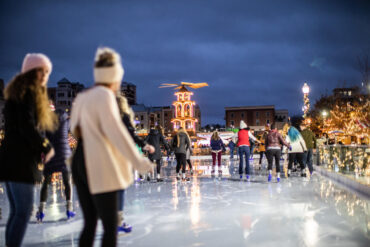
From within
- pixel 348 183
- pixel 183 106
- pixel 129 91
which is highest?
pixel 129 91

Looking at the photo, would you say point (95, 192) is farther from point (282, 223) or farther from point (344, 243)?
point (282, 223)

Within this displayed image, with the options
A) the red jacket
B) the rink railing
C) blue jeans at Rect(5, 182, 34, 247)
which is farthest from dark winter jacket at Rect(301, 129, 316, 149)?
blue jeans at Rect(5, 182, 34, 247)

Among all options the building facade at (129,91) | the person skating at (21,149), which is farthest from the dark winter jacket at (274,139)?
the building facade at (129,91)

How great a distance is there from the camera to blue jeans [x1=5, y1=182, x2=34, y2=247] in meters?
3.03

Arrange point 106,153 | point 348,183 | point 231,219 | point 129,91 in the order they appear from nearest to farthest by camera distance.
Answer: point 106,153 < point 231,219 < point 348,183 < point 129,91

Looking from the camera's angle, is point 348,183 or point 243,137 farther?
point 243,137

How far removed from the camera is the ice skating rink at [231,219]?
443 centimetres

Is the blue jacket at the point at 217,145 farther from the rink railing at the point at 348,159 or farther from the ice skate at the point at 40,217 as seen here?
the ice skate at the point at 40,217

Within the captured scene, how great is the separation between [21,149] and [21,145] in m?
0.03

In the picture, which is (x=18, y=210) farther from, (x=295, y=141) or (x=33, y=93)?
(x=295, y=141)

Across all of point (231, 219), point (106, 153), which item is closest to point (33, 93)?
point (106, 153)

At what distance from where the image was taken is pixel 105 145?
2.57 meters

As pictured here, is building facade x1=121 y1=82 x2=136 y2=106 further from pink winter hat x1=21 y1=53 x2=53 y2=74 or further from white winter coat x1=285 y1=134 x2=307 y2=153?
pink winter hat x1=21 y1=53 x2=53 y2=74

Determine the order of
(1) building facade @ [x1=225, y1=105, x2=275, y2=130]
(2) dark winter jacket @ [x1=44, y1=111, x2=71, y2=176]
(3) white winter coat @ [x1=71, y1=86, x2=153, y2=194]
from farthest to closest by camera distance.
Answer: (1) building facade @ [x1=225, y1=105, x2=275, y2=130] → (2) dark winter jacket @ [x1=44, y1=111, x2=71, y2=176] → (3) white winter coat @ [x1=71, y1=86, x2=153, y2=194]
